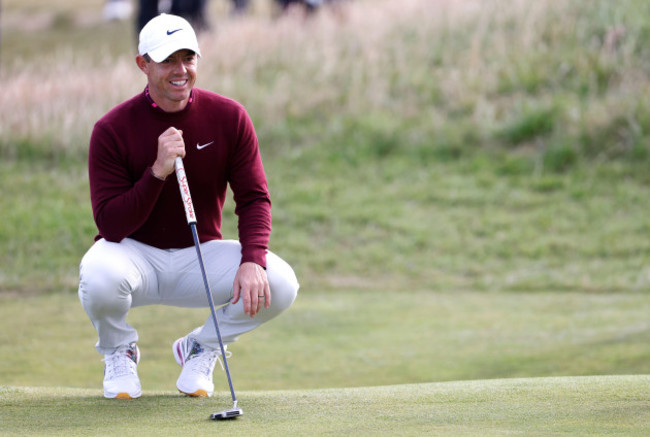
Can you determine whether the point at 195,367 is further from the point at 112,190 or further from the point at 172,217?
the point at 112,190

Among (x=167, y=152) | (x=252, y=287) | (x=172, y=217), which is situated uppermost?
(x=167, y=152)

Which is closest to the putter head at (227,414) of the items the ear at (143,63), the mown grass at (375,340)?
the mown grass at (375,340)

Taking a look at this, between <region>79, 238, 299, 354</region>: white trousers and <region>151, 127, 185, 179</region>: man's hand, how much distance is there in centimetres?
37

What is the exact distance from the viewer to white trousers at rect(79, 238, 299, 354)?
3527 mm

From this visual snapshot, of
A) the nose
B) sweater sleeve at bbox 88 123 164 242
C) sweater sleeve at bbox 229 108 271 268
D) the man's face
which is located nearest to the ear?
the man's face

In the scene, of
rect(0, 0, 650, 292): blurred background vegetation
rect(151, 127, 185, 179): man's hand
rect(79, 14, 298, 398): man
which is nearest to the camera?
rect(151, 127, 185, 179): man's hand

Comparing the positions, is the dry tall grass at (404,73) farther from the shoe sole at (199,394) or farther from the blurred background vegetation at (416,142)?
the shoe sole at (199,394)

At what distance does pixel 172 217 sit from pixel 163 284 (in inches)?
9.9

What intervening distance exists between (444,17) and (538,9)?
1083 mm

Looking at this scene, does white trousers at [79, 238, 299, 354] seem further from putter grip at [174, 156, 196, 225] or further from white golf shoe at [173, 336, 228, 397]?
putter grip at [174, 156, 196, 225]

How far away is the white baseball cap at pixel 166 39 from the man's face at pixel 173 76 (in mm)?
47

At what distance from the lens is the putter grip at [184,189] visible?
11.3ft

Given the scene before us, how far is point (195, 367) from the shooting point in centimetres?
374

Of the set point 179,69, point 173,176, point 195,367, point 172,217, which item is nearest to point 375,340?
point 195,367
